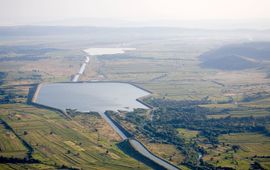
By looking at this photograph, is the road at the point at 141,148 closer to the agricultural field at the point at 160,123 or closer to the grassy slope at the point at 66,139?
the agricultural field at the point at 160,123

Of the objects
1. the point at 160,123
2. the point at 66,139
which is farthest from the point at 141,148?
the point at 160,123

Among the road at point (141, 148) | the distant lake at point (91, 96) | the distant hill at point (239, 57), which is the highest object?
the distant hill at point (239, 57)

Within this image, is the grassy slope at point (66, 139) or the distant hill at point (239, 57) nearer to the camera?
the grassy slope at point (66, 139)

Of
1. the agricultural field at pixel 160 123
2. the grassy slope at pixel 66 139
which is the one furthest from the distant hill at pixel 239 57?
the grassy slope at pixel 66 139

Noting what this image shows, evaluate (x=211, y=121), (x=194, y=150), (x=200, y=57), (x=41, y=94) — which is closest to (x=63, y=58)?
(x=200, y=57)

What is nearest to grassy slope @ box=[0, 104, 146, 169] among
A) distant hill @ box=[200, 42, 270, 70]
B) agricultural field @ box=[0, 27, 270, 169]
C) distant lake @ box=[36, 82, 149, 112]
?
agricultural field @ box=[0, 27, 270, 169]
